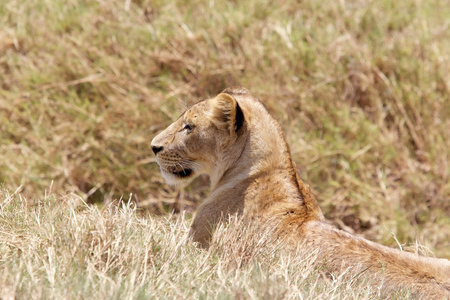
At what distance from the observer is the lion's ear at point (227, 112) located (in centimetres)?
359

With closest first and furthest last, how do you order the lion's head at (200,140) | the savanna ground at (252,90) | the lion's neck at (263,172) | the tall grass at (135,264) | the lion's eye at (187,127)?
the tall grass at (135,264), the lion's neck at (263,172), the lion's head at (200,140), the lion's eye at (187,127), the savanna ground at (252,90)

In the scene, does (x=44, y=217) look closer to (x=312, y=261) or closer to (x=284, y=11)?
(x=312, y=261)

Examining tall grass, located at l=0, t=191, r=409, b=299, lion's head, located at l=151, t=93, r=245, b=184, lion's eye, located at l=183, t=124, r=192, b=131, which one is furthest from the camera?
lion's eye, located at l=183, t=124, r=192, b=131

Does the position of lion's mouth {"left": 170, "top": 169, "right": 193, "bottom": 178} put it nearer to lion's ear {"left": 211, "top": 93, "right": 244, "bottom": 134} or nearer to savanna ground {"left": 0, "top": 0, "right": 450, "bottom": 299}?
lion's ear {"left": 211, "top": 93, "right": 244, "bottom": 134}

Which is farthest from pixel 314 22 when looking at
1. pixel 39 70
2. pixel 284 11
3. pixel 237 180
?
pixel 237 180

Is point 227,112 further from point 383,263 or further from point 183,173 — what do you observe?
point 383,263

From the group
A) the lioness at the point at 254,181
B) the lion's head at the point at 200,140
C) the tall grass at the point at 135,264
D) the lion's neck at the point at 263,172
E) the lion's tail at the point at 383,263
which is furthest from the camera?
the lion's head at the point at 200,140

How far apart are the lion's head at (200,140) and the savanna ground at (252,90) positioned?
291 cm

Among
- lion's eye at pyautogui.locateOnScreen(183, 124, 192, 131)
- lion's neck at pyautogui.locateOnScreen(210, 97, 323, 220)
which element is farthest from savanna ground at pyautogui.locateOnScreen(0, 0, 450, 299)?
lion's neck at pyautogui.locateOnScreen(210, 97, 323, 220)

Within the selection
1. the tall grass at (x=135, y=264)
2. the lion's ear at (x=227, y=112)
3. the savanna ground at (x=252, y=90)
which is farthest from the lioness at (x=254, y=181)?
the savanna ground at (x=252, y=90)

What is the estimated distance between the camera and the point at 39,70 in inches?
300

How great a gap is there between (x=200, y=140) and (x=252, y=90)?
3488mm

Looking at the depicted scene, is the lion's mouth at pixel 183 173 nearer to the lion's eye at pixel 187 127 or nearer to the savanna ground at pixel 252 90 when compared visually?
the lion's eye at pixel 187 127

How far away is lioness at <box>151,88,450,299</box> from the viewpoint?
3084 millimetres
